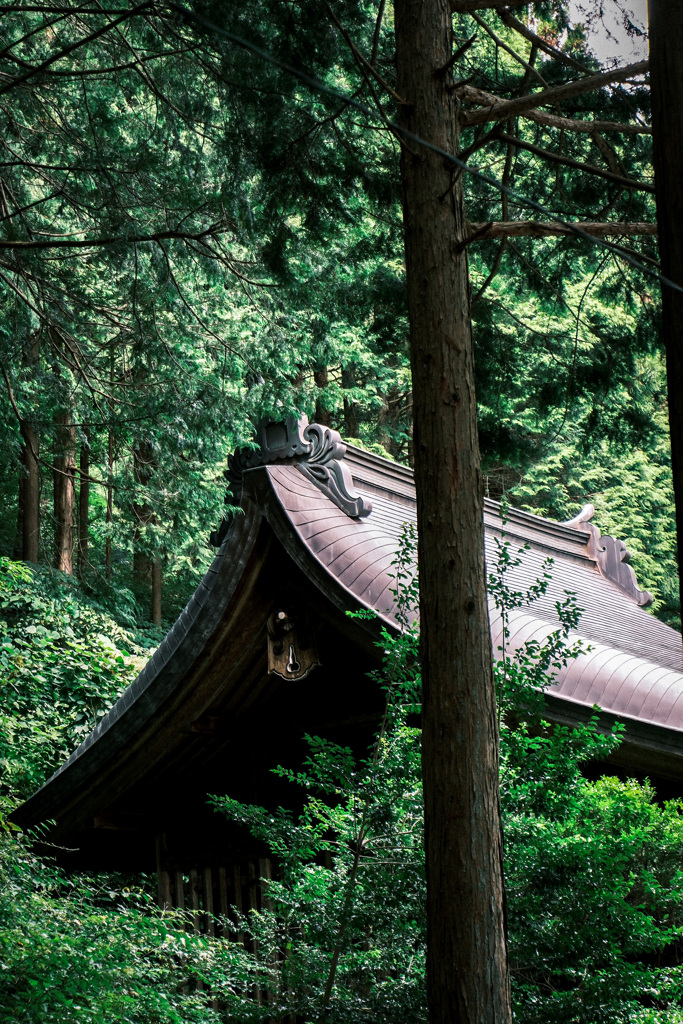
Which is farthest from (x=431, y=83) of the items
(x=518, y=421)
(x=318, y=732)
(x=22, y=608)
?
(x=518, y=421)

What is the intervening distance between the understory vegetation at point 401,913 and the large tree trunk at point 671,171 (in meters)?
1.94

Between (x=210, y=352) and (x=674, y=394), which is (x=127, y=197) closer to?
(x=210, y=352)

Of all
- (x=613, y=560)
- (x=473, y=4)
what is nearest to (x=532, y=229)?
(x=473, y=4)

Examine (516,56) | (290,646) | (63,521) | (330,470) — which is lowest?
(290,646)

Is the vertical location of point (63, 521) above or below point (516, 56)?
above

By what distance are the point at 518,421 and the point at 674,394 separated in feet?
47.2

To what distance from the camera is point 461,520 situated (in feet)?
11.3

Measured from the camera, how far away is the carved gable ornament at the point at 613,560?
33.9ft

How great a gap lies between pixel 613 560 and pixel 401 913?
7267mm

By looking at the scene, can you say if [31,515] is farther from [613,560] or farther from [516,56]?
[516,56]

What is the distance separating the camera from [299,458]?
6.44m

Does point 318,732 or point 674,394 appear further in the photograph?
point 318,732

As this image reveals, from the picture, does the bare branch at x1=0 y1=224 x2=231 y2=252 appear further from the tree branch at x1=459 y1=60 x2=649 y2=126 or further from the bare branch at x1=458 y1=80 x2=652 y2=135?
the tree branch at x1=459 y1=60 x2=649 y2=126

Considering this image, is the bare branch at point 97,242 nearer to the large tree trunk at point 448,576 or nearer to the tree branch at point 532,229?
the large tree trunk at point 448,576
